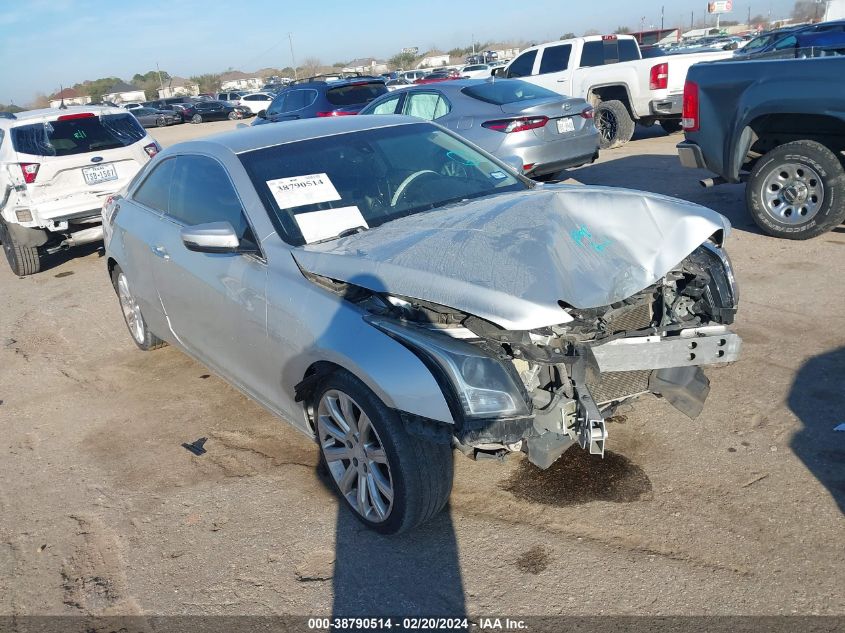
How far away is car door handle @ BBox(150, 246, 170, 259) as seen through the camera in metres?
4.44

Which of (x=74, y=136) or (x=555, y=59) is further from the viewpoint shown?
(x=555, y=59)

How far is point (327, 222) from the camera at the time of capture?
372cm

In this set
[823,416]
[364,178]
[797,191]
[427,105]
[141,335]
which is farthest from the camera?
[427,105]

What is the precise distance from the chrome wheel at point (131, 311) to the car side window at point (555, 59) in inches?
414

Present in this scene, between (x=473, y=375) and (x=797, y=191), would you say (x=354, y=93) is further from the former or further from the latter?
(x=473, y=375)

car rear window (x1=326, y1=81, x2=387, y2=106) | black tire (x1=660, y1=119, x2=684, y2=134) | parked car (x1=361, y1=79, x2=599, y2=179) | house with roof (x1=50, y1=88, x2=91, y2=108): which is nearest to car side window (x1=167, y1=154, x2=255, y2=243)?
parked car (x1=361, y1=79, x2=599, y2=179)

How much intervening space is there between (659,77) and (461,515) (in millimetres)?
11193

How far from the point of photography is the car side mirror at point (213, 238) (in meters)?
3.55

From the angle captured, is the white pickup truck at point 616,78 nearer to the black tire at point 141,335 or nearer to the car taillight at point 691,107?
the car taillight at point 691,107

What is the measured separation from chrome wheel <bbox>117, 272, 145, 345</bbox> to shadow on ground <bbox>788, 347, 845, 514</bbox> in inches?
179

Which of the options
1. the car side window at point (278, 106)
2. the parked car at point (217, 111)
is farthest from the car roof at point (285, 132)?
the parked car at point (217, 111)

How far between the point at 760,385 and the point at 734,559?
1639mm

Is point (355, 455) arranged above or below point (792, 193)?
below

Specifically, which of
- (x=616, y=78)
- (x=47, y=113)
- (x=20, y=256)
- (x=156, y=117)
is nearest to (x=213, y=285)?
(x=20, y=256)
